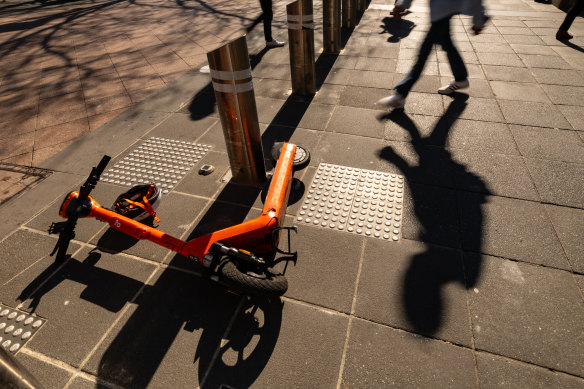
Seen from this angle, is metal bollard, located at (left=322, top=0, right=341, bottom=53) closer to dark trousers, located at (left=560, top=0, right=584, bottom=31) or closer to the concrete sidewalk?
the concrete sidewalk

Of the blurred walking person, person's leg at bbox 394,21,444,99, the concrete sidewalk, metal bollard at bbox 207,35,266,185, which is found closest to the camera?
the concrete sidewalk

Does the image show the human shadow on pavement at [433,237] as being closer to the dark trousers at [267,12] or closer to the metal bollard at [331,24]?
the metal bollard at [331,24]

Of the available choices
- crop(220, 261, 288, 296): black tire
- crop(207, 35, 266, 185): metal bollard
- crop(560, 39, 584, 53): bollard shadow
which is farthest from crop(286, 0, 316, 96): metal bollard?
crop(560, 39, 584, 53): bollard shadow

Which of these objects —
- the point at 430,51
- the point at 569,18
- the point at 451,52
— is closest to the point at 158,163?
the point at 430,51

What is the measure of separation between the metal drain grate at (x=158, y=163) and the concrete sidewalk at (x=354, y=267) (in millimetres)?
103

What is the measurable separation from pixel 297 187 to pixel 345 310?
153 centimetres

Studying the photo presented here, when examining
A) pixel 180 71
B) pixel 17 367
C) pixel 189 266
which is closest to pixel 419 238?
pixel 189 266

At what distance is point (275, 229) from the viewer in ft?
8.57

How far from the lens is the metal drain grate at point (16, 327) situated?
236cm

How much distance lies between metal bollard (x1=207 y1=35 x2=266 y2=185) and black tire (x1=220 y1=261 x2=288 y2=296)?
60.5 inches

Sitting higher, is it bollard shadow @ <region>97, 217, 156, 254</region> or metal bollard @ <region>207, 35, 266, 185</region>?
metal bollard @ <region>207, 35, 266, 185</region>

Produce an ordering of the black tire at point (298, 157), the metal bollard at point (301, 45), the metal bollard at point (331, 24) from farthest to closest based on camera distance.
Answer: the metal bollard at point (331, 24), the metal bollard at point (301, 45), the black tire at point (298, 157)

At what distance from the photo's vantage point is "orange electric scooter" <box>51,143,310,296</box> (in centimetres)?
228

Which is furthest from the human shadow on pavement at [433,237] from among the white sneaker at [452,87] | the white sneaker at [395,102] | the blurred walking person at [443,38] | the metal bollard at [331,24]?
the metal bollard at [331,24]
